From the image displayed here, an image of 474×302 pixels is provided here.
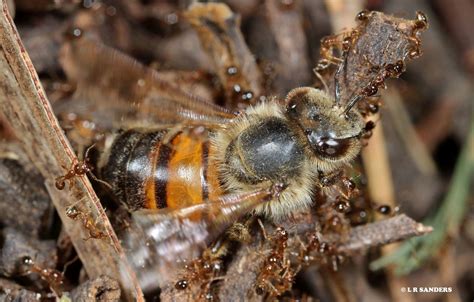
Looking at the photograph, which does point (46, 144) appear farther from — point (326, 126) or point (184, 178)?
point (326, 126)

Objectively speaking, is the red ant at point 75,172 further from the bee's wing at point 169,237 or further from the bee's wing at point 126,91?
the bee's wing at point 126,91

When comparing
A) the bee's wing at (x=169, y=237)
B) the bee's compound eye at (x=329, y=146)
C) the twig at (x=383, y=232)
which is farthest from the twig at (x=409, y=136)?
the bee's wing at (x=169, y=237)

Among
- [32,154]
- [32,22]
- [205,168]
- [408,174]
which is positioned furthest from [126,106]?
[408,174]

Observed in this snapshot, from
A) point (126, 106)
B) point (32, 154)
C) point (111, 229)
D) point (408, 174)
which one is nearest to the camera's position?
point (111, 229)

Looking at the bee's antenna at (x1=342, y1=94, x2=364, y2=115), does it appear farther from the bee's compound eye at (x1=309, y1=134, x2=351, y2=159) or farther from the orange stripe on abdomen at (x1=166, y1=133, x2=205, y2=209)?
the orange stripe on abdomen at (x1=166, y1=133, x2=205, y2=209)

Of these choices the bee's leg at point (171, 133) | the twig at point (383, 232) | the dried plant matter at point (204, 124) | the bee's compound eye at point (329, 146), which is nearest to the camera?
the bee's compound eye at point (329, 146)

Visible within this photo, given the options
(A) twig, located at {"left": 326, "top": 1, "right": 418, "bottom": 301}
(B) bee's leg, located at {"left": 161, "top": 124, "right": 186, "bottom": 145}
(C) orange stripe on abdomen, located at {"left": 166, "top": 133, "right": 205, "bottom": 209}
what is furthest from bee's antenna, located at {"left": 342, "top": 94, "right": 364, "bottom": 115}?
(A) twig, located at {"left": 326, "top": 1, "right": 418, "bottom": 301}

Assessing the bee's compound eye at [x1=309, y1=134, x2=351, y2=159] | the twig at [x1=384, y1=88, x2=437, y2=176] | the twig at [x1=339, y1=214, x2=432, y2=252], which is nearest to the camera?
the bee's compound eye at [x1=309, y1=134, x2=351, y2=159]

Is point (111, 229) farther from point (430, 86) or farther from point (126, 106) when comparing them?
point (430, 86)

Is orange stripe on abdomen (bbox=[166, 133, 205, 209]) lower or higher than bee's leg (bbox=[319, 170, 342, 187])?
lower
